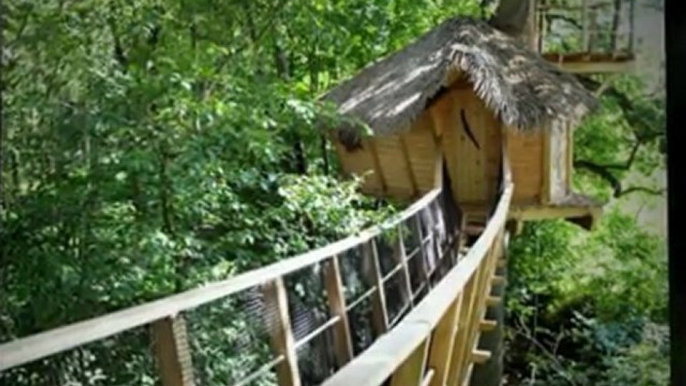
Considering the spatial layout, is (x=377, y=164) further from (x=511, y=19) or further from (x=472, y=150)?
(x=511, y=19)

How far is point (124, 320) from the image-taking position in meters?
1.05

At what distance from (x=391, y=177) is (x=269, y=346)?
4132mm

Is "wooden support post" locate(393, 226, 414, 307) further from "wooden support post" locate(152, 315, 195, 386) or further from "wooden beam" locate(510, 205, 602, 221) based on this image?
"wooden beam" locate(510, 205, 602, 221)

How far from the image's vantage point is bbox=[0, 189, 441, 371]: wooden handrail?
2.74 feet

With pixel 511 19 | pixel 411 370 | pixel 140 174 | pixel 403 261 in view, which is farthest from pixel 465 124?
pixel 411 370

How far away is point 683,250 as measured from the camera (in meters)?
0.47

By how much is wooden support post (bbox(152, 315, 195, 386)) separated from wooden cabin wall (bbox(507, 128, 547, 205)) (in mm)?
4174

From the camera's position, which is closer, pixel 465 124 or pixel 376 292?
pixel 376 292

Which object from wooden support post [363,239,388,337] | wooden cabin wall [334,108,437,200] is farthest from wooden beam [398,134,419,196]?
wooden support post [363,239,388,337]

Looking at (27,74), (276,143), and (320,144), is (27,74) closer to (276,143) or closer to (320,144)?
(276,143)

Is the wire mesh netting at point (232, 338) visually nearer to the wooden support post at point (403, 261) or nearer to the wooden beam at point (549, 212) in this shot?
the wooden support post at point (403, 261)

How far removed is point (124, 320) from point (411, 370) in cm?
47

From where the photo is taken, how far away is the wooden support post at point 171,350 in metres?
1.19

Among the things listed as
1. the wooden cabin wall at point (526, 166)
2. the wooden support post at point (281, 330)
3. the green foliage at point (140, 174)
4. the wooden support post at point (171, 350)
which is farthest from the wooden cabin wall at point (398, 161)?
the wooden support post at point (171, 350)
